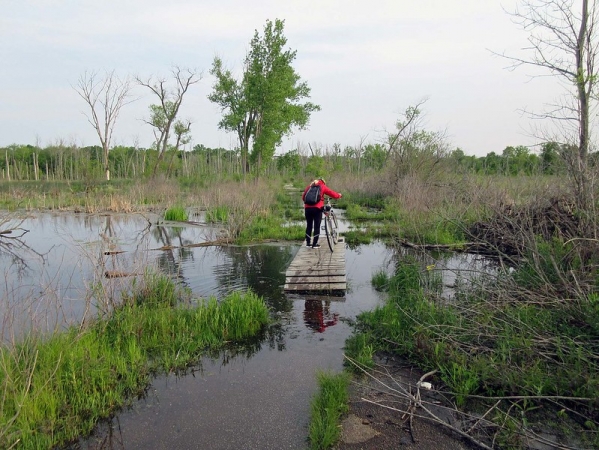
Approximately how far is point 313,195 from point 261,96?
21996 mm

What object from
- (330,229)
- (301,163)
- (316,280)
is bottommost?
(316,280)

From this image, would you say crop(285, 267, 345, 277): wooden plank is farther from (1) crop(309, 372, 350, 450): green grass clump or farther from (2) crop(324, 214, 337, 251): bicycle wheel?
(1) crop(309, 372, 350, 450): green grass clump

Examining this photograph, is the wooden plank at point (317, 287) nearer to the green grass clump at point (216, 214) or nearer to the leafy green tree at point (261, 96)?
the green grass clump at point (216, 214)

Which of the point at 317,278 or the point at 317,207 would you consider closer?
the point at 317,278

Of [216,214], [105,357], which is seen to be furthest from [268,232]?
[105,357]

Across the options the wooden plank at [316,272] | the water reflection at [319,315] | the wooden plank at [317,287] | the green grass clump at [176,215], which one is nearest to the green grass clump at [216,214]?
the green grass clump at [176,215]

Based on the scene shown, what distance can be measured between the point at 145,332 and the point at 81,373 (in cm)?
141

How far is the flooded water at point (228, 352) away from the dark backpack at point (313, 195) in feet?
6.37

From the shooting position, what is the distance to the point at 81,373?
4.59 m

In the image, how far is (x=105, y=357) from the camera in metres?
4.98

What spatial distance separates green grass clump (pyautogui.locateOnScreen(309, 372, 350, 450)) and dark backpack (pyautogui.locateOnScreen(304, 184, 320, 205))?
17.6ft

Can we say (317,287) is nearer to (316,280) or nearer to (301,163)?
(316,280)

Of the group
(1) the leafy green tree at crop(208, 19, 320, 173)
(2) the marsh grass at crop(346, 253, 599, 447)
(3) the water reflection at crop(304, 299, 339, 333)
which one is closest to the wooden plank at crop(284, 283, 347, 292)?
(3) the water reflection at crop(304, 299, 339, 333)

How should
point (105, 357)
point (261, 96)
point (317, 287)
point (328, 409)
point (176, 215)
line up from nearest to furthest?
1. point (328, 409)
2. point (105, 357)
3. point (317, 287)
4. point (176, 215)
5. point (261, 96)
